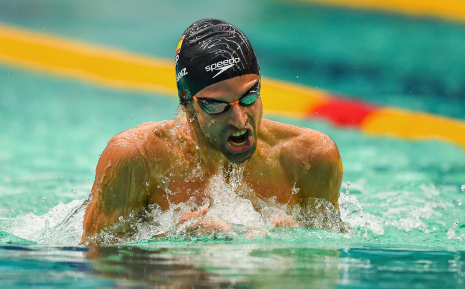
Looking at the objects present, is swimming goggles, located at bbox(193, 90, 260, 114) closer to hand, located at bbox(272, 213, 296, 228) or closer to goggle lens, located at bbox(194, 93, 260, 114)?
goggle lens, located at bbox(194, 93, 260, 114)

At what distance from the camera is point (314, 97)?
22.3 feet

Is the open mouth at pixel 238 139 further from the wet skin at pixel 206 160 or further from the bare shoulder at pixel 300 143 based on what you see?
the bare shoulder at pixel 300 143

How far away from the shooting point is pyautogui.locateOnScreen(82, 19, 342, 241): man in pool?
236 cm

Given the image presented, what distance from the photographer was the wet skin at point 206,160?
7.75 ft

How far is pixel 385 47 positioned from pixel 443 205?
347cm

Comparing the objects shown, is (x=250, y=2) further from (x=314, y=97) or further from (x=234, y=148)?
(x=234, y=148)

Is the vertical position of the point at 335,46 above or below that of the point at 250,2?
below

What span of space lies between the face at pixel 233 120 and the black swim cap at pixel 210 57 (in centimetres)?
4

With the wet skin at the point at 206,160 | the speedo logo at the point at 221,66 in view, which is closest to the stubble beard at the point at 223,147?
the wet skin at the point at 206,160

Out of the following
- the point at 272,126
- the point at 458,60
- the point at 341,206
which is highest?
the point at 458,60

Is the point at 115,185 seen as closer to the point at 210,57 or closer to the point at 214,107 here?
the point at 214,107

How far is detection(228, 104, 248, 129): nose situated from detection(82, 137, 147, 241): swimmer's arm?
1.42 feet

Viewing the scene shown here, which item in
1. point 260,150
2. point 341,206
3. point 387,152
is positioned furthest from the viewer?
point 387,152

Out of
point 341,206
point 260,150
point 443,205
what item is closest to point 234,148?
point 260,150
